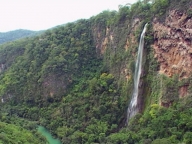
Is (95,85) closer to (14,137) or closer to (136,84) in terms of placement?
(136,84)

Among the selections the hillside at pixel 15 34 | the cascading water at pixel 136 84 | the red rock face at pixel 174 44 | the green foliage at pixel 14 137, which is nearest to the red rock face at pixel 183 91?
the red rock face at pixel 174 44

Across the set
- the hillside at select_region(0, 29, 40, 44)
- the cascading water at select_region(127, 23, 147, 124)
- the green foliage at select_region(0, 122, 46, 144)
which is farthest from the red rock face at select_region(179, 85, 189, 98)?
the hillside at select_region(0, 29, 40, 44)

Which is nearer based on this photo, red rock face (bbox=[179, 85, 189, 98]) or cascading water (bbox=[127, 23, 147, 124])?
red rock face (bbox=[179, 85, 189, 98])

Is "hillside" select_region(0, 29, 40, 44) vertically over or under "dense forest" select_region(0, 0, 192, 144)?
over

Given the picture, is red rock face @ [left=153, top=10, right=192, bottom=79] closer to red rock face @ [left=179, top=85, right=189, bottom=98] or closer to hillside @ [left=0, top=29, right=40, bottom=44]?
red rock face @ [left=179, top=85, right=189, bottom=98]

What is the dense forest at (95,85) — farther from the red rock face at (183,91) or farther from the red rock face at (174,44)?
the red rock face at (174,44)

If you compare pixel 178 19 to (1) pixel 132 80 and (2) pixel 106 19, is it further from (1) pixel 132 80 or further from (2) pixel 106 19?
(2) pixel 106 19

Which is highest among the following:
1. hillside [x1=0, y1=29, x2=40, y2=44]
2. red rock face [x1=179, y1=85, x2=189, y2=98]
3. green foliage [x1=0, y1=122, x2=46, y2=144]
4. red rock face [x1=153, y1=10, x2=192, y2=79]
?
hillside [x1=0, y1=29, x2=40, y2=44]
